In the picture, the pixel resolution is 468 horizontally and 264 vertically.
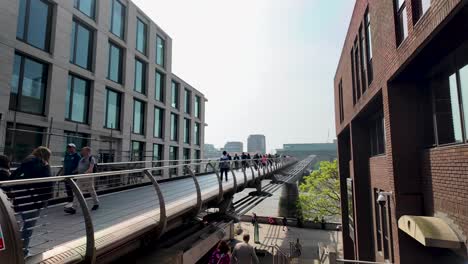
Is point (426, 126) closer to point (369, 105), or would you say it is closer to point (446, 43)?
point (446, 43)

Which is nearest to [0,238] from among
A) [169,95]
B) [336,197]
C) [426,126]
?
[426,126]

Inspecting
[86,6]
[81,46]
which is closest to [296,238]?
[81,46]

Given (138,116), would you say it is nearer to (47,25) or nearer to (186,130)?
(47,25)

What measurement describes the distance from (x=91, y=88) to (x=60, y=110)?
2979mm

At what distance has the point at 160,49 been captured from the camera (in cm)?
2761

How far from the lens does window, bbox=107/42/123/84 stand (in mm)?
19672

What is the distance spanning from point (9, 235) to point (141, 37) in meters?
23.5

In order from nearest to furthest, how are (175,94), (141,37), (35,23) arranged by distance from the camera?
1. (35,23)
2. (141,37)
3. (175,94)

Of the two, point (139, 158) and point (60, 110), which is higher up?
point (60, 110)

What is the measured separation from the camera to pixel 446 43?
5.67 meters

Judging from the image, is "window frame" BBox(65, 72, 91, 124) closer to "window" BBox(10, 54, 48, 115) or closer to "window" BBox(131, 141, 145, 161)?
"window" BBox(10, 54, 48, 115)

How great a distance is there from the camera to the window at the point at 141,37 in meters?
23.5

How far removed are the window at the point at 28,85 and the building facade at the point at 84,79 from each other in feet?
0.14

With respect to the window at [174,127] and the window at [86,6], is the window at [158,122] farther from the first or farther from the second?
the window at [86,6]
